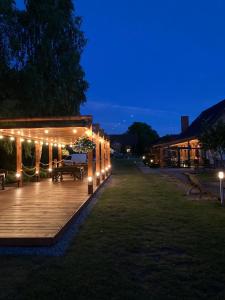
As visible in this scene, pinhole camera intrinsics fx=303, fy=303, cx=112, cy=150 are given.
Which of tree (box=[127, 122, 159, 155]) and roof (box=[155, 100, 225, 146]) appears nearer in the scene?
roof (box=[155, 100, 225, 146])

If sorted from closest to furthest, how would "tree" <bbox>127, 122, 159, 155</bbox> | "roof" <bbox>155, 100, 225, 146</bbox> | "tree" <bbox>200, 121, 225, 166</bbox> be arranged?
"tree" <bbox>200, 121, 225, 166</bbox> < "roof" <bbox>155, 100, 225, 146</bbox> < "tree" <bbox>127, 122, 159, 155</bbox>

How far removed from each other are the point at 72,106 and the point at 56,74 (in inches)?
80.5

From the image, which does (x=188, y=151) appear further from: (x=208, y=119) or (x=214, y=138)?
(x=214, y=138)

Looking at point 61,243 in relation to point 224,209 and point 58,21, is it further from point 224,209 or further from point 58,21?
point 58,21

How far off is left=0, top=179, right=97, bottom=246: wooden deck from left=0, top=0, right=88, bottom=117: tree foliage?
699 centimetres

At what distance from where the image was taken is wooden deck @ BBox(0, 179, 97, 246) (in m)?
5.27

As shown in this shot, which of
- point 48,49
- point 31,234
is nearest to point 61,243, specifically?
point 31,234

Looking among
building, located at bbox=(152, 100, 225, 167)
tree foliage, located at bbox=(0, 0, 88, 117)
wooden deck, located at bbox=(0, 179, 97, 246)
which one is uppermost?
tree foliage, located at bbox=(0, 0, 88, 117)

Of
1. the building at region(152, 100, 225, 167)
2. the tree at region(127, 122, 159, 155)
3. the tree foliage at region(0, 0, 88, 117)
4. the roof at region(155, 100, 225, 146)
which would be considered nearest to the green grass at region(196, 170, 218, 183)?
the roof at region(155, 100, 225, 146)

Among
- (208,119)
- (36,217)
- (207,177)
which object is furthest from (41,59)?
(208,119)

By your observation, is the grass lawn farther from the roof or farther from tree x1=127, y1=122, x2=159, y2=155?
tree x1=127, y1=122, x2=159, y2=155

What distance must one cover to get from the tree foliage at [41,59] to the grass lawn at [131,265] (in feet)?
34.7

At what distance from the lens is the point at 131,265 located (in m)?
→ 4.24

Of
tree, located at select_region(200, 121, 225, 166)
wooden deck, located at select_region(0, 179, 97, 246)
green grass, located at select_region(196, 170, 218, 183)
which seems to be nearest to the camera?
wooden deck, located at select_region(0, 179, 97, 246)
